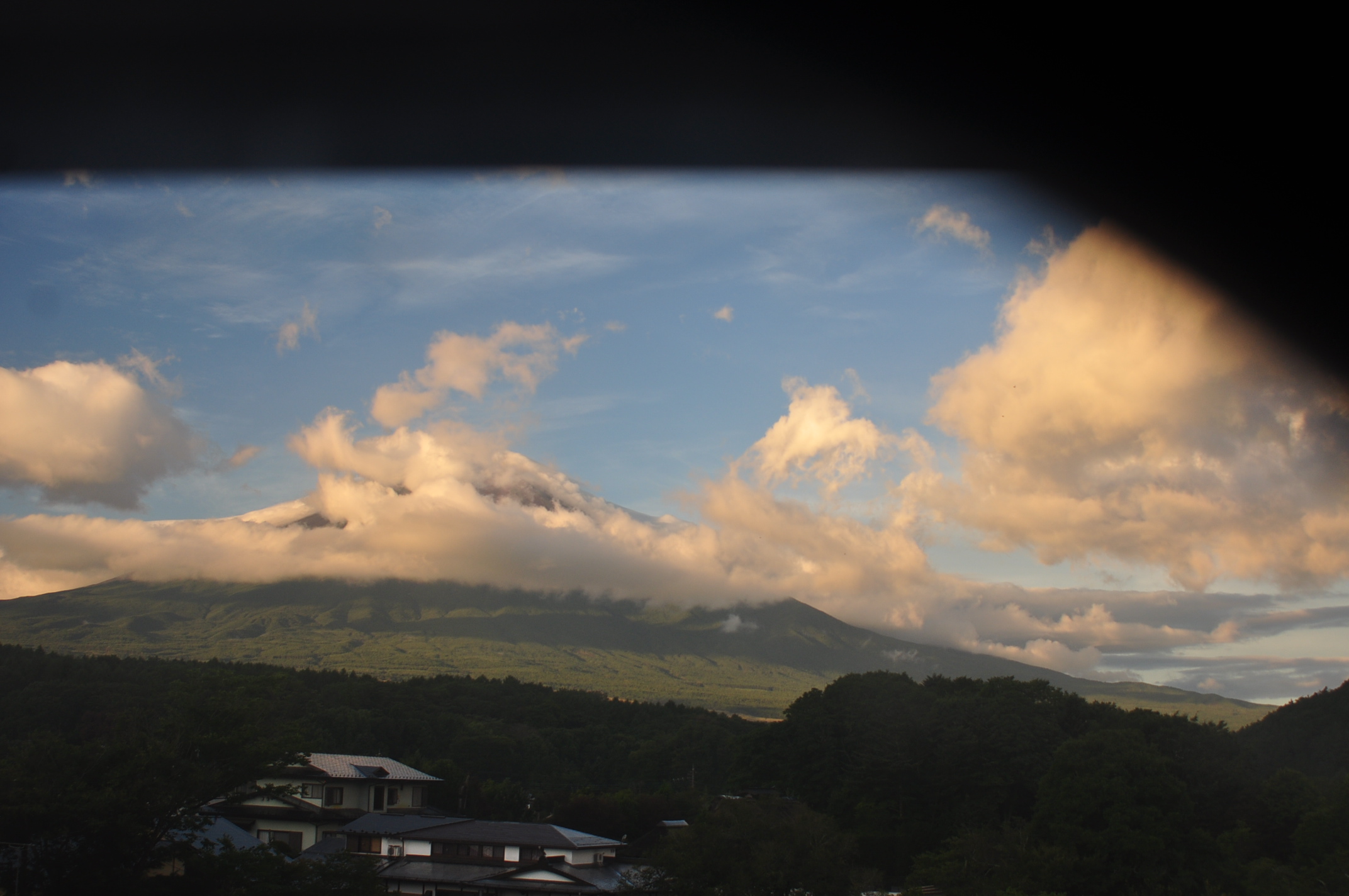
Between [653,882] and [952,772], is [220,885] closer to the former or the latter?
[653,882]

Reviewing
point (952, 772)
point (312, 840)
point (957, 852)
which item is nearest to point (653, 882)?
point (957, 852)

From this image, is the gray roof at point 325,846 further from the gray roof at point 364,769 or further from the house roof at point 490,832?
the gray roof at point 364,769

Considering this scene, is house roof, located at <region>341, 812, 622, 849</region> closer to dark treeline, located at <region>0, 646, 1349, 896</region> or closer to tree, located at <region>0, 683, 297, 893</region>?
dark treeline, located at <region>0, 646, 1349, 896</region>

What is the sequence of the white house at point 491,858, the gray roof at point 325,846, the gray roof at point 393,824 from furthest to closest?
the gray roof at point 393,824 → the gray roof at point 325,846 → the white house at point 491,858

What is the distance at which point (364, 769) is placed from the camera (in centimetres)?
3419

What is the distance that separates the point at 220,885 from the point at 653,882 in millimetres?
8951

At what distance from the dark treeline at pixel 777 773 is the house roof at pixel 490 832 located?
17.0 feet

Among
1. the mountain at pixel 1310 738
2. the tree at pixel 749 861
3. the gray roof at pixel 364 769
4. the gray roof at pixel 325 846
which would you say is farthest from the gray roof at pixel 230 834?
the mountain at pixel 1310 738

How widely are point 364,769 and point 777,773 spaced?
15531 mm

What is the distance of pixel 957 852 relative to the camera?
21.0 meters

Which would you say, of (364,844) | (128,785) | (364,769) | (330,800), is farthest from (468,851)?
(128,785)

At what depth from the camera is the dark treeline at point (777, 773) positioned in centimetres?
1576

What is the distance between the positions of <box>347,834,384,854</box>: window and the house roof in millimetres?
255

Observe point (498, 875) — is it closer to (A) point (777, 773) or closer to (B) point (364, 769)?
(B) point (364, 769)
